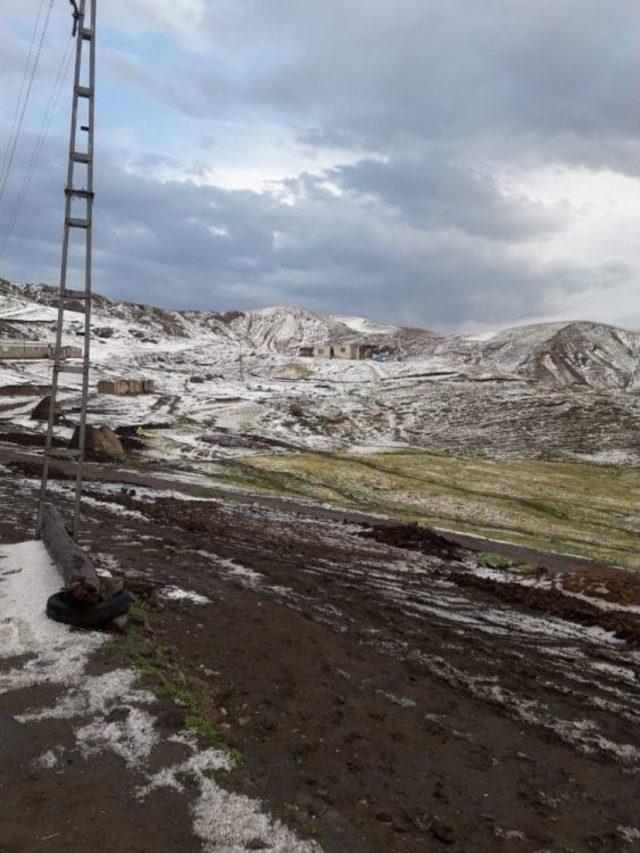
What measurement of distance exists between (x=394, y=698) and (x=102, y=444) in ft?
142

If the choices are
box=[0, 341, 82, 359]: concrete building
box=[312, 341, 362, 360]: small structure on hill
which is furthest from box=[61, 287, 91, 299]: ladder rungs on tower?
box=[312, 341, 362, 360]: small structure on hill

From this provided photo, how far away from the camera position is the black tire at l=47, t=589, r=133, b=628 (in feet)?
34.8

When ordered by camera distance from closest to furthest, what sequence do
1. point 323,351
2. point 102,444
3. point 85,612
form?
point 85,612 < point 102,444 < point 323,351

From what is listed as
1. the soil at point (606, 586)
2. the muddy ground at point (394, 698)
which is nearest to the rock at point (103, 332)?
the muddy ground at point (394, 698)

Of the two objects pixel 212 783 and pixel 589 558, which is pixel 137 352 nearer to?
pixel 589 558

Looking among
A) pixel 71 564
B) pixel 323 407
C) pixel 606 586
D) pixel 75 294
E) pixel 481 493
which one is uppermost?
pixel 75 294

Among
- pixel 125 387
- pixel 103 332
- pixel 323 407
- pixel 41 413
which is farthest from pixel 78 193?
pixel 103 332

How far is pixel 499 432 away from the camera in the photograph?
302 ft

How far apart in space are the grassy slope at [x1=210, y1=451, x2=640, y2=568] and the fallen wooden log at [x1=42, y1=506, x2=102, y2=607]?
26.6 metres

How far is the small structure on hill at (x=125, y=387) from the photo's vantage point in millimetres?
94625

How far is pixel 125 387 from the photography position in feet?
318

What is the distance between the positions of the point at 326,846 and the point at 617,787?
5.26 m

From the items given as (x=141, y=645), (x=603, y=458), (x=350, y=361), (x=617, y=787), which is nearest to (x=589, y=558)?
(x=617, y=787)

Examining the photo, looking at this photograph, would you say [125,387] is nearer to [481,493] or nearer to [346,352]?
[481,493]
